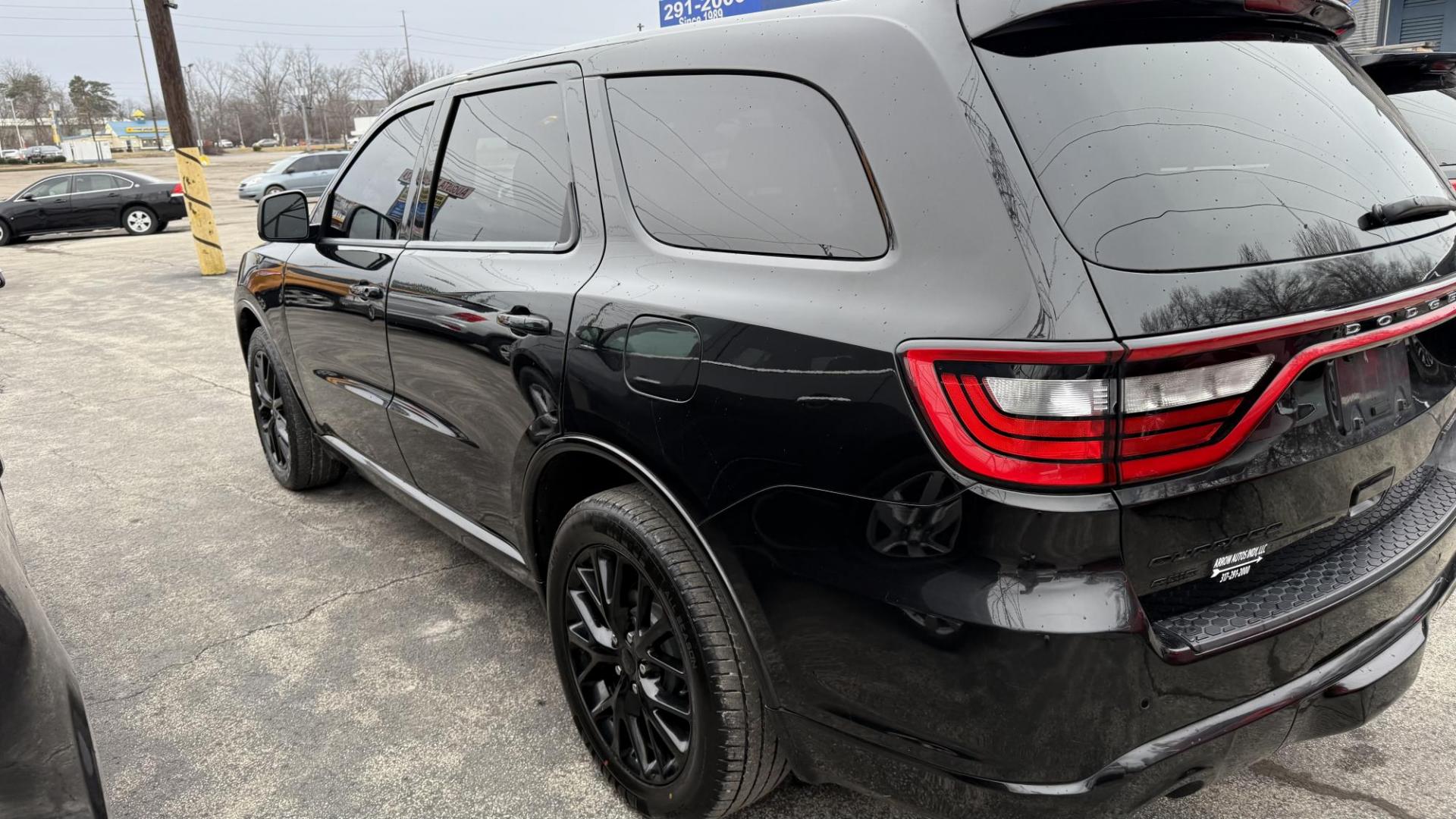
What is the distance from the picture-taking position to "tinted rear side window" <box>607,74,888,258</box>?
1753 millimetres

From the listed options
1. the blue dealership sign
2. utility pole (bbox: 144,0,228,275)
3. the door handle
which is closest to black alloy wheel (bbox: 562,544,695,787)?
the door handle

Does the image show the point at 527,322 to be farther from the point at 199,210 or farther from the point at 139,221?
the point at 139,221

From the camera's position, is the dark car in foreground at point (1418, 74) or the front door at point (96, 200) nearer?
the dark car in foreground at point (1418, 74)

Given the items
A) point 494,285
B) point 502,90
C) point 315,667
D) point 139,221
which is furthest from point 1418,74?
point 139,221

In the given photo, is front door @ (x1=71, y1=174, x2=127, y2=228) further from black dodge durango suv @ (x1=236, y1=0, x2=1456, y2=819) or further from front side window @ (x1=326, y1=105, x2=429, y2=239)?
black dodge durango suv @ (x1=236, y1=0, x2=1456, y2=819)

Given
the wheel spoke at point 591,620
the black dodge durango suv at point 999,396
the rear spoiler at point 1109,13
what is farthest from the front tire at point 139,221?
the rear spoiler at point 1109,13

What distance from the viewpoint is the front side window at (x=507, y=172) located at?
2479 mm

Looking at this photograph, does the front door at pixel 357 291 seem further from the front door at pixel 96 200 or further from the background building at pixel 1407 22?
the front door at pixel 96 200

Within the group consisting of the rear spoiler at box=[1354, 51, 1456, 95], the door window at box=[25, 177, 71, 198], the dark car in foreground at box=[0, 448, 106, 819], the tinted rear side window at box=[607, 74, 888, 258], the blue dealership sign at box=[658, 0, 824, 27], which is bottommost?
the dark car in foreground at box=[0, 448, 106, 819]

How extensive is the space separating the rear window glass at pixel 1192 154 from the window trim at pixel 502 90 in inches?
44.4

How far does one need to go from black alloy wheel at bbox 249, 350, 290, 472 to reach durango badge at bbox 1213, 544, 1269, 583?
3.88 m

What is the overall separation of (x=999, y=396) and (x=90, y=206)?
23.2m

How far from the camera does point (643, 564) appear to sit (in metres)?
2.08

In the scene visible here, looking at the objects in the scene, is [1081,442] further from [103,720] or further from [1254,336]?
[103,720]
